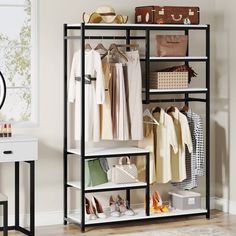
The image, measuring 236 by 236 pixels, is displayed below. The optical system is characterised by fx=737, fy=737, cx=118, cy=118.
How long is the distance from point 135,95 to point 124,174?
650mm

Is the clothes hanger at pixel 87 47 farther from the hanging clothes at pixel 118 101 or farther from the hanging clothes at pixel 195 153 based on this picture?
the hanging clothes at pixel 195 153

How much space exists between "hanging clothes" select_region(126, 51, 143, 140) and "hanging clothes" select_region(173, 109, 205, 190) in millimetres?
552

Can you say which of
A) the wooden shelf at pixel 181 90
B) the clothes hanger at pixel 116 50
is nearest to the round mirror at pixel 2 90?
the clothes hanger at pixel 116 50

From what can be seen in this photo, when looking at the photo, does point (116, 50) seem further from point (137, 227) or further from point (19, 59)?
point (137, 227)

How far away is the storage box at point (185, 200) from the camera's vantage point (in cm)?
635

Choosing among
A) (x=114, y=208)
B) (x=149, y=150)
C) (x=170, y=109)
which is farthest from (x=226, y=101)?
(x=114, y=208)

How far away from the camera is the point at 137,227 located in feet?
19.9

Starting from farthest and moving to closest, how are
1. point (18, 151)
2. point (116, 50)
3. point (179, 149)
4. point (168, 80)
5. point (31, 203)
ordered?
point (179, 149)
point (168, 80)
point (116, 50)
point (31, 203)
point (18, 151)

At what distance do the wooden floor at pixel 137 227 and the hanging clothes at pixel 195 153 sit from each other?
0.32 m

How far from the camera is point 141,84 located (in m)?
6.07

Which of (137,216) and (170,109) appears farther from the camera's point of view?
(170,109)

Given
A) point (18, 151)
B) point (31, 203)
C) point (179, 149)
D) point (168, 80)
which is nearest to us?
point (18, 151)

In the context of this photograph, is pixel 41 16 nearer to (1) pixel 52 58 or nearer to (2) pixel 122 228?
(1) pixel 52 58

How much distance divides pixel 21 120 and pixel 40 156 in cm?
33
